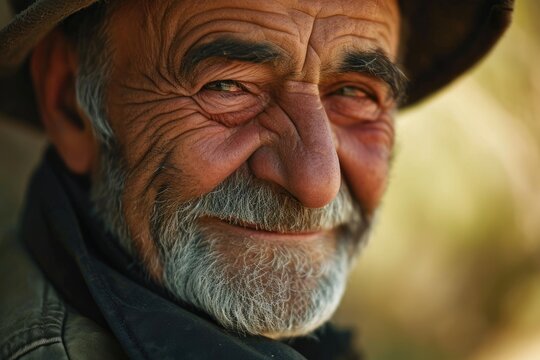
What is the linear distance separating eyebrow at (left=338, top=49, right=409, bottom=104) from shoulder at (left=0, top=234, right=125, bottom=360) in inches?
46.8

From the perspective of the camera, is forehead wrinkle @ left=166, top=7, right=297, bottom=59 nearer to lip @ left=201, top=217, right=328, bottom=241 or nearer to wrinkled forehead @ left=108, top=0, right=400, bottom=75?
wrinkled forehead @ left=108, top=0, right=400, bottom=75

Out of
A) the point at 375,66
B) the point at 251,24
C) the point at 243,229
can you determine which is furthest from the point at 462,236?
the point at 251,24

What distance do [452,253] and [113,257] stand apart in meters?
3.54

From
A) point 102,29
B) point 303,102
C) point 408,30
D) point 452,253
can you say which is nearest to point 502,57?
point 452,253

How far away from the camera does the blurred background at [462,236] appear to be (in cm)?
475

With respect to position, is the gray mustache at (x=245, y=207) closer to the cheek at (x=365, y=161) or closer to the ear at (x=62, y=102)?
the cheek at (x=365, y=161)

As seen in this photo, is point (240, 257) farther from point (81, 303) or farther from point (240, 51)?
point (240, 51)

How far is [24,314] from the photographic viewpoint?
205 cm

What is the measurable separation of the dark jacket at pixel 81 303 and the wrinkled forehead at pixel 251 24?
649 mm

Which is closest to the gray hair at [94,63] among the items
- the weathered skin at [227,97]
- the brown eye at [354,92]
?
the weathered skin at [227,97]

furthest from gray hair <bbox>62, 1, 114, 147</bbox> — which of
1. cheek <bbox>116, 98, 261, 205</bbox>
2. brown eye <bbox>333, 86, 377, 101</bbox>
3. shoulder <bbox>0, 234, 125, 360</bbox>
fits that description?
brown eye <bbox>333, 86, 377, 101</bbox>

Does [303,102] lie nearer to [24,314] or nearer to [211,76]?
[211,76]

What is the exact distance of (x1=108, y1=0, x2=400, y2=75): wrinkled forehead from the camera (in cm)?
202

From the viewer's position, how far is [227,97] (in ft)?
6.98
